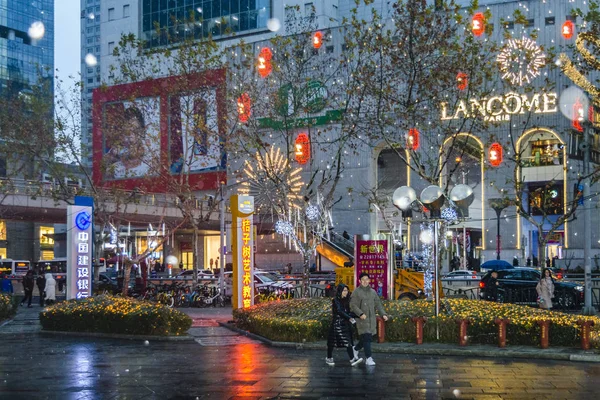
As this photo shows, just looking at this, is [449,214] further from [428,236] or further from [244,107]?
[244,107]

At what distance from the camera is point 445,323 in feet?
54.0

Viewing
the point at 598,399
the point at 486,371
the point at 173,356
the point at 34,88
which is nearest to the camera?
the point at 598,399

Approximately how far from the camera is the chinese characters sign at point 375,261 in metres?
22.3

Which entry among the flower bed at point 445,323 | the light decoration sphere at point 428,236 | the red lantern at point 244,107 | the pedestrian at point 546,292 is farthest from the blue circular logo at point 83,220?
the pedestrian at point 546,292

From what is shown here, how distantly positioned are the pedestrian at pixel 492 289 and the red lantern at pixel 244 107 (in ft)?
34.6


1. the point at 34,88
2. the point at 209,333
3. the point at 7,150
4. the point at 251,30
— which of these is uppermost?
the point at 251,30

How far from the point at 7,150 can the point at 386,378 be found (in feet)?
93.3

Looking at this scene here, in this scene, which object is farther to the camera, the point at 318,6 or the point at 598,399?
the point at 318,6

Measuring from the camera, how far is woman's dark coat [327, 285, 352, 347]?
13859mm

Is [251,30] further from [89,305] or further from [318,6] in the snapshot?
[89,305]

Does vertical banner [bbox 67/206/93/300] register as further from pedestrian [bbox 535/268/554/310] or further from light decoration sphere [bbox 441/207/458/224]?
pedestrian [bbox 535/268/554/310]

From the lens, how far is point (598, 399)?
33.6ft

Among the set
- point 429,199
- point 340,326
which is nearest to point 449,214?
point 429,199

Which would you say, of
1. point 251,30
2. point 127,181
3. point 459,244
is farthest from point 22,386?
point 251,30
